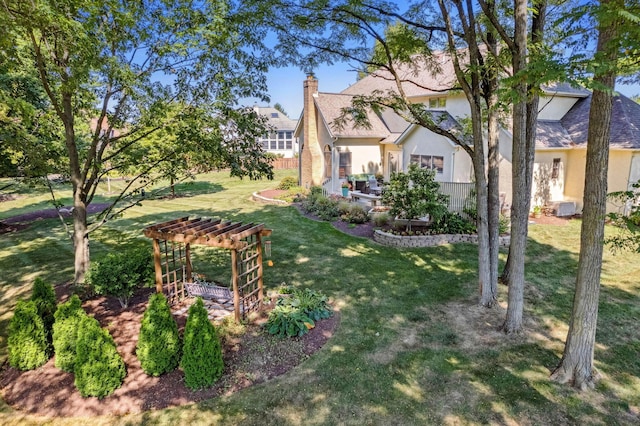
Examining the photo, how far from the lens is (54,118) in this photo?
10.9m

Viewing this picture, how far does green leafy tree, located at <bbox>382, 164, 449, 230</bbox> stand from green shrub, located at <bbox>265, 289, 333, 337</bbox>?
Answer: 19.1 feet

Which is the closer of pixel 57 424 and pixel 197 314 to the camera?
pixel 57 424

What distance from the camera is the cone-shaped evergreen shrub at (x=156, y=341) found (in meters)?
6.34

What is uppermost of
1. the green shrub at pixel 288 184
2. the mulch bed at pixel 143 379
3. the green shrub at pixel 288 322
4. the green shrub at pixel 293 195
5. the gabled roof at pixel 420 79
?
the gabled roof at pixel 420 79

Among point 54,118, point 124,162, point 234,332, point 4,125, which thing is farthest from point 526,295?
point 54,118

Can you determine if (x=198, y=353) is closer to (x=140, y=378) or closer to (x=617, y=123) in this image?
(x=140, y=378)

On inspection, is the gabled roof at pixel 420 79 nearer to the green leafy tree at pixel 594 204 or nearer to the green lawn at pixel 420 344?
the green leafy tree at pixel 594 204

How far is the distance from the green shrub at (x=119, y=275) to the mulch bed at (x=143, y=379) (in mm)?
835

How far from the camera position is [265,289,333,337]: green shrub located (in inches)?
309

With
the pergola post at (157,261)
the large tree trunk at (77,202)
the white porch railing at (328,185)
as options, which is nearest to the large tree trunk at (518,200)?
the pergola post at (157,261)

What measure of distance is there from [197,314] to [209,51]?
21.1 feet

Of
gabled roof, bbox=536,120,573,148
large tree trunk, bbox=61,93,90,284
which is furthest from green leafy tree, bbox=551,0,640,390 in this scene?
gabled roof, bbox=536,120,573,148

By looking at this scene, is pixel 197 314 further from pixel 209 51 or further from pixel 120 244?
pixel 120 244

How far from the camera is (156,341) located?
6.33 metres
